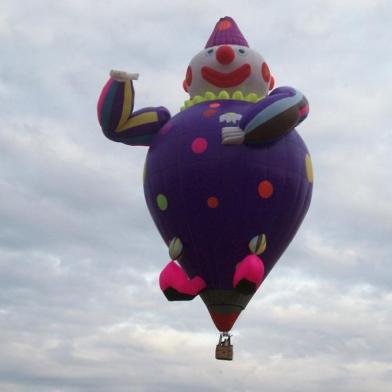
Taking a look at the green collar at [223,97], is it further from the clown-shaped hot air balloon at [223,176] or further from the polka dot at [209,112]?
the polka dot at [209,112]

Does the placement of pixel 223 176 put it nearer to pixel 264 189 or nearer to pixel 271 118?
pixel 264 189

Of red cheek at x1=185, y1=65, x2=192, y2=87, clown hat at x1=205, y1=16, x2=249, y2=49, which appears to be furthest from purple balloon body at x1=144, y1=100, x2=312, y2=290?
clown hat at x1=205, y1=16, x2=249, y2=49

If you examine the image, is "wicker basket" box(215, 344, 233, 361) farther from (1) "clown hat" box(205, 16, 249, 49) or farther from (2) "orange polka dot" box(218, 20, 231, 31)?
(2) "orange polka dot" box(218, 20, 231, 31)

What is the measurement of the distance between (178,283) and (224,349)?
6.03 ft

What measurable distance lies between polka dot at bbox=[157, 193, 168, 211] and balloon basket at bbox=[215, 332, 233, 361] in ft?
9.70

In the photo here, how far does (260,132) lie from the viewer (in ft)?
62.0

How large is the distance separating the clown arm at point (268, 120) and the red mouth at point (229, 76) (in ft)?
5.04

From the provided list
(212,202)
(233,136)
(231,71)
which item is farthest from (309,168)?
(231,71)

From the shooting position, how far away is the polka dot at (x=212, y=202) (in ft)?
63.0

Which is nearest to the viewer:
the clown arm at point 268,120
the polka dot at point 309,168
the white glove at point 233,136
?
the clown arm at point 268,120

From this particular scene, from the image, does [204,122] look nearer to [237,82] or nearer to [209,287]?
[237,82]

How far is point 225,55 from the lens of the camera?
20.6m

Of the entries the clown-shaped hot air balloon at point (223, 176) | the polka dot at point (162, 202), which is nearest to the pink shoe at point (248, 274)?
the clown-shaped hot air balloon at point (223, 176)

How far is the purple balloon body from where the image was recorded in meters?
19.1
